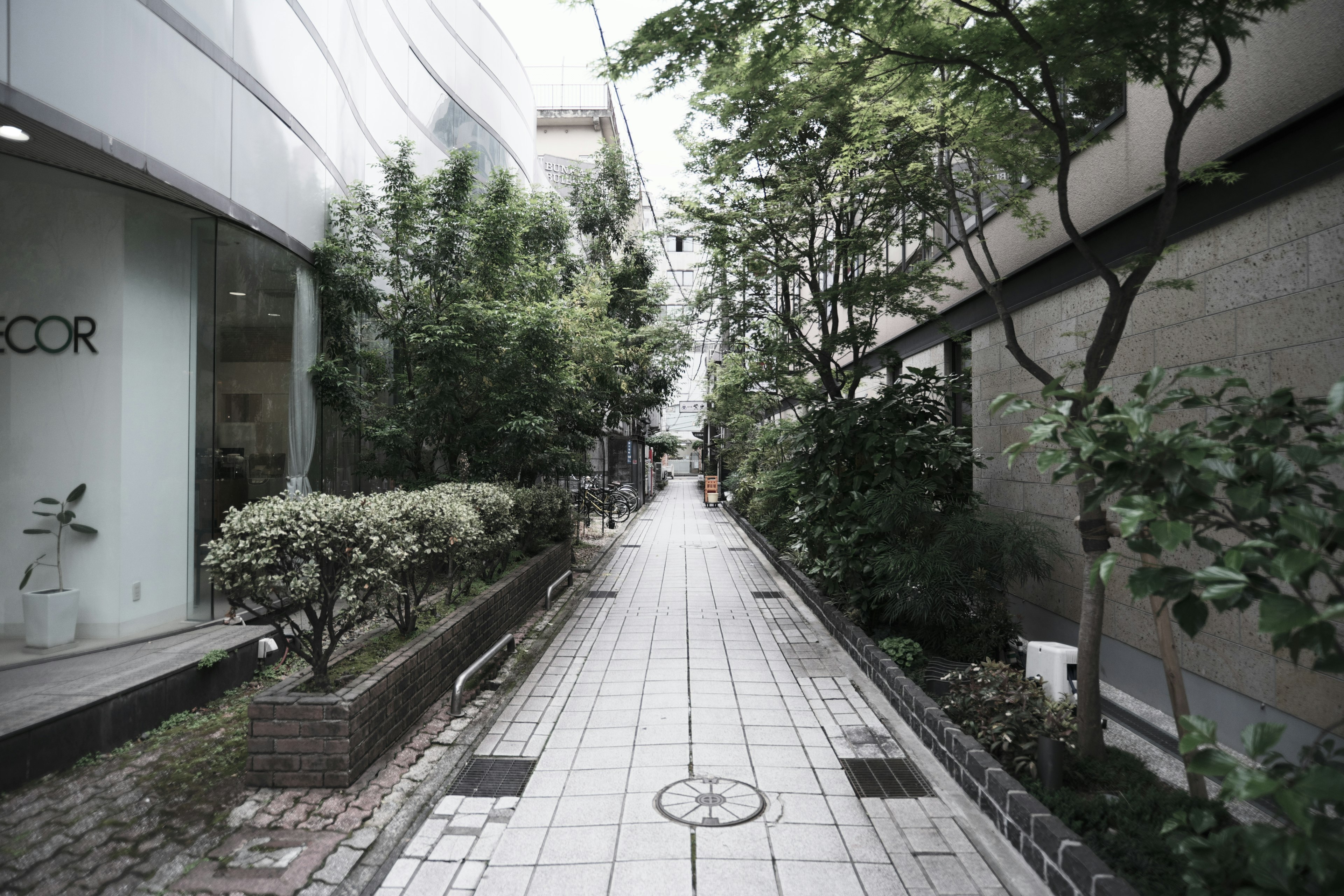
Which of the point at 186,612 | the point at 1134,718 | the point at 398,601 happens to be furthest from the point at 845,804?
the point at 186,612

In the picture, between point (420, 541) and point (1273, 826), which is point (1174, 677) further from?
point (420, 541)

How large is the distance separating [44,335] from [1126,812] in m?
8.67

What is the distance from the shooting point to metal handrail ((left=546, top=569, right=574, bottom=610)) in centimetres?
927

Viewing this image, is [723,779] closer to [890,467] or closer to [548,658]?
[548,658]

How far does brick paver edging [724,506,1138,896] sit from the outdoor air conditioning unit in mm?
885

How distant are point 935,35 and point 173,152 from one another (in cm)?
627

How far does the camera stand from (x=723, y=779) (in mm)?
4340

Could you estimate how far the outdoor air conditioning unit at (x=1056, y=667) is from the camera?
5.27 m

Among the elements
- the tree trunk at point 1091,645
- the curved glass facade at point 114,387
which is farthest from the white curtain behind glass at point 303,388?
the tree trunk at point 1091,645

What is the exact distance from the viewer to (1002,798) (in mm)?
3730

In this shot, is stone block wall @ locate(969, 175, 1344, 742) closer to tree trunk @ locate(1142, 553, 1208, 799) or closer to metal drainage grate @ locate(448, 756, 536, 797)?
tree trunk @ locate(1142, 553, 1208, 799)

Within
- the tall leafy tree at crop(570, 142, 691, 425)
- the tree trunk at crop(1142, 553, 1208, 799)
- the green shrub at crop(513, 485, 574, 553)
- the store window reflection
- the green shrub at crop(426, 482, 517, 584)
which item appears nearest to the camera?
the tree trunk at crop(1142, 553, 1208, 799)

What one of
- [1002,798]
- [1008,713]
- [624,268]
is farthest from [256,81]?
[624,268]

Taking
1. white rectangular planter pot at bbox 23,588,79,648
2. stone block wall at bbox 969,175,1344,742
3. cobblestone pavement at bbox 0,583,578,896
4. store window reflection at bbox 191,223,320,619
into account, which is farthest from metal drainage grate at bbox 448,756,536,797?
store window reflection at bbox 191,223,320,619
